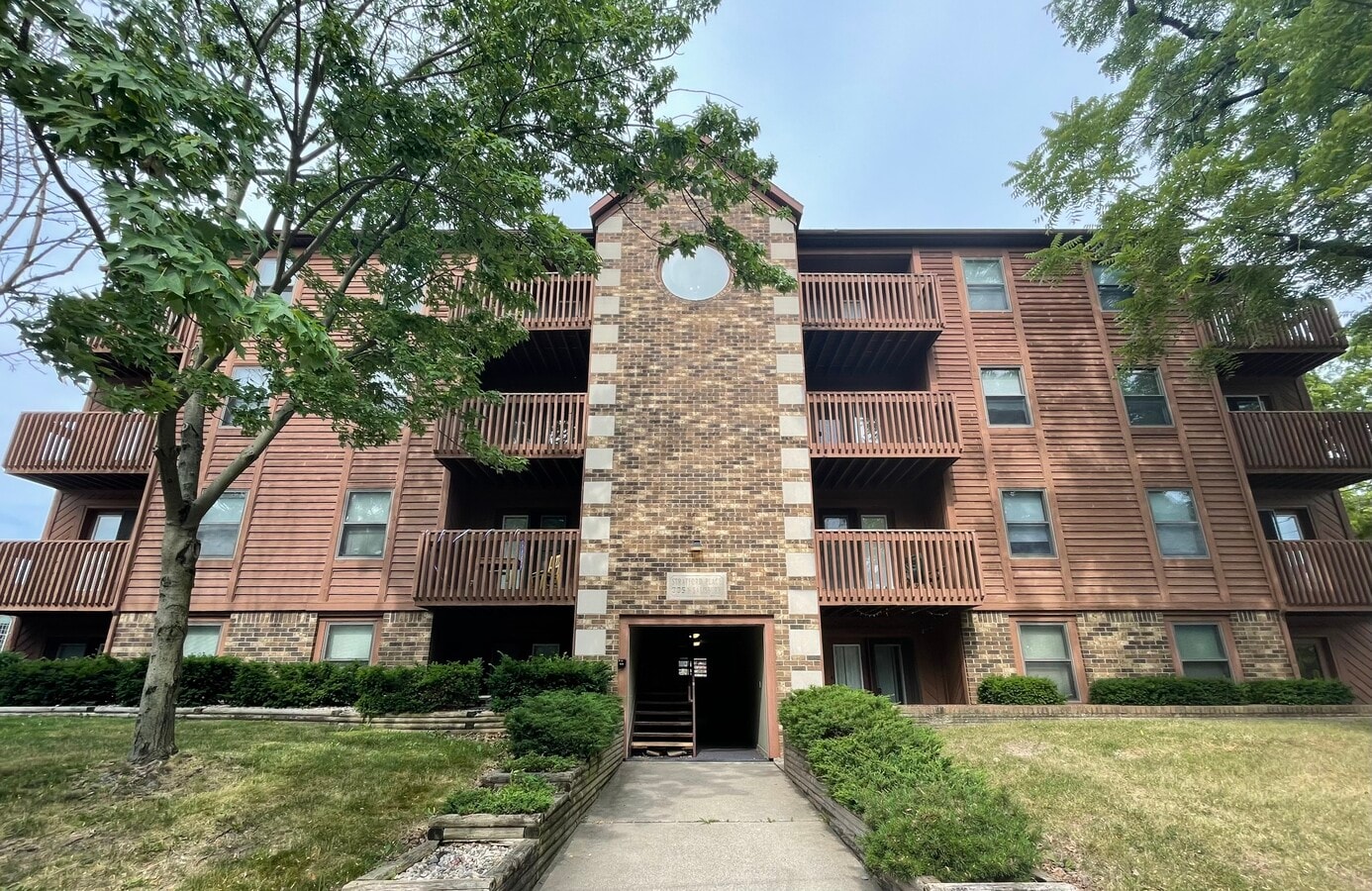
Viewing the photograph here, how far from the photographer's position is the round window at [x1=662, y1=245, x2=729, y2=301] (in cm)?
1357

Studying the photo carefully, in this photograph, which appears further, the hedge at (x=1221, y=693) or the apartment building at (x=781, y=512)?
the apartment building at (x=781, y=512)

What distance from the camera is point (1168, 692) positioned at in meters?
11.5

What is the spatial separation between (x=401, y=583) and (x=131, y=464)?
6.05m

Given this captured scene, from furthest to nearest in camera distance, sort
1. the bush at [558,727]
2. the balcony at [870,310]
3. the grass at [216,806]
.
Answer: the balcony at [870,310]
the bush at [558,727]
the grass at [216,806]

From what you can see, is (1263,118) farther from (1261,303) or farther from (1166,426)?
(1166,426)

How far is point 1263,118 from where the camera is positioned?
1100 cm

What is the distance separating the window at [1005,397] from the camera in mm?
14164

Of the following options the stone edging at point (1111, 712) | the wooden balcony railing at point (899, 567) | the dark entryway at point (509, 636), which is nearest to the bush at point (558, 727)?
the wooden balcony railing at point (899, 567)

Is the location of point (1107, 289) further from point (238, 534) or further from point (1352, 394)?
point (238, 534)

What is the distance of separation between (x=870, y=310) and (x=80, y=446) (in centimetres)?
1659

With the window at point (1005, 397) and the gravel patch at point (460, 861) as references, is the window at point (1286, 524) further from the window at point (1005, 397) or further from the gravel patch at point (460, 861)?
the gravel patch at point (460, 861)

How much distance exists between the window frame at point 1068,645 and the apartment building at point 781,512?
61 mm

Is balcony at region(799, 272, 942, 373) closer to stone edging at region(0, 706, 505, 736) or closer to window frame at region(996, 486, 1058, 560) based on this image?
window frame at region(996, 486, 1058, 560)

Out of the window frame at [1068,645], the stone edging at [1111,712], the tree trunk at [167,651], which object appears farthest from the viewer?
the window frame at [1068,645]
